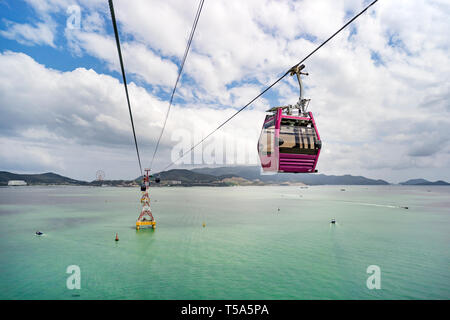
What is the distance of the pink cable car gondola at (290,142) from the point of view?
39.6 ft

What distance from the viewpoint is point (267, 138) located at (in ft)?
42.1

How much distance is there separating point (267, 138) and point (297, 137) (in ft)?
5.10

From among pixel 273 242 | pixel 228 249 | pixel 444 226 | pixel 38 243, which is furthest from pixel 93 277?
pixel 444 226

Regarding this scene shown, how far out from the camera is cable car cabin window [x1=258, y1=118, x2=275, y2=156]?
12.5 metres

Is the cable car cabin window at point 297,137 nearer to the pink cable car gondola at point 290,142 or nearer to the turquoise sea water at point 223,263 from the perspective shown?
the pink cable car gondola at point 290,142

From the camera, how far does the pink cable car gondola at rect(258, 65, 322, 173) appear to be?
39.6 feet

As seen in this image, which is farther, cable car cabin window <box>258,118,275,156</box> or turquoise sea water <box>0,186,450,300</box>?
turquoise sea water <box>0,186,450,300</box>

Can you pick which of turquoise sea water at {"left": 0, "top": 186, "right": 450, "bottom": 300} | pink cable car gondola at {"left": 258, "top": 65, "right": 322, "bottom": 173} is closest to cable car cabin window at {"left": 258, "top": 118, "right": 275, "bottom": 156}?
pink cable car gondola at {"left": 258, "top": 65, "right": 322, "bottom": 173}

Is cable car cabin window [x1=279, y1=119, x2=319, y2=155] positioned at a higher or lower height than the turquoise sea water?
higher

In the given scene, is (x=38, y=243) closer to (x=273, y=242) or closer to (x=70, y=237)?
(x=70, y=237)

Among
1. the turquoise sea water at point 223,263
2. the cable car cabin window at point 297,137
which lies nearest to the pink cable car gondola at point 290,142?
the cable car cabin window at point 297,137

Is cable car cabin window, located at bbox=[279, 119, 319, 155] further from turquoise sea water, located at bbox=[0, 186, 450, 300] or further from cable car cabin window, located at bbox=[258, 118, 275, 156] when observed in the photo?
turquoise sea water, located at bbox=[0, 186, 450, 300]
